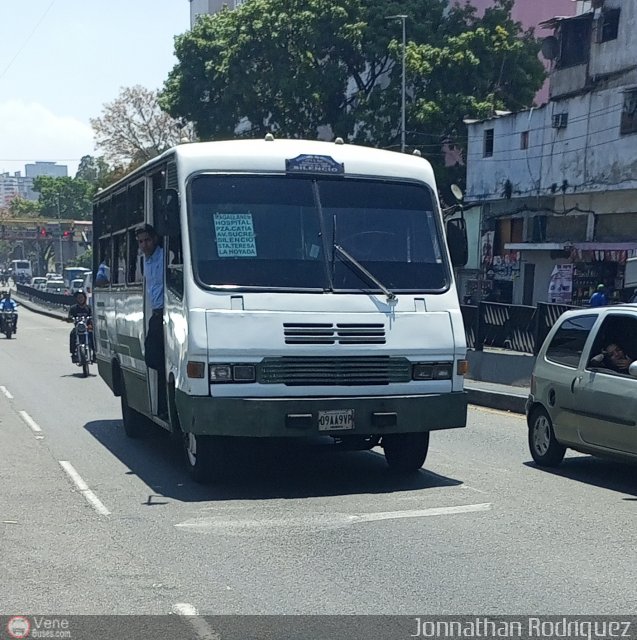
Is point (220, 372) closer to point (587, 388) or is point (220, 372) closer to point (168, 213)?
point (168, 213)

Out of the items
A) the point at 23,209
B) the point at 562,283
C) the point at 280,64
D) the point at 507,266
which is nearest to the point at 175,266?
the point at 562,283

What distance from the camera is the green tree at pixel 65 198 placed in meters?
150

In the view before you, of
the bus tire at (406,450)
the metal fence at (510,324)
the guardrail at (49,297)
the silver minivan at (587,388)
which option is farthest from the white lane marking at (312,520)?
the guardrail at (49,297)

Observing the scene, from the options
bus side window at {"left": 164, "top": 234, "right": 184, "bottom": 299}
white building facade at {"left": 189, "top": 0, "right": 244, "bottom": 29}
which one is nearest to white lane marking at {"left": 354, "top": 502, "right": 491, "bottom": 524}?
bus side window at {"left": 164, "top": 234, "right": 184, "bottom": 299}

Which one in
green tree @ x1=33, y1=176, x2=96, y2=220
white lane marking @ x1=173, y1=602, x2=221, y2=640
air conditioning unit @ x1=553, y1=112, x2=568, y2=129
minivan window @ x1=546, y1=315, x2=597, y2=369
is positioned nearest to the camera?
white lane marking @ x1=173, y1=602, x2=221, y2=640

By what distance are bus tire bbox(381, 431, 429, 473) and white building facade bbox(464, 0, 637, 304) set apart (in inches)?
987

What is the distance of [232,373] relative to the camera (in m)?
9.47

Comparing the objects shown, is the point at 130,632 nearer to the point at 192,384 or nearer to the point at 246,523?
the point at 246,523

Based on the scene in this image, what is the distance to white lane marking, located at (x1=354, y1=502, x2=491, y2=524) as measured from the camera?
8688mm

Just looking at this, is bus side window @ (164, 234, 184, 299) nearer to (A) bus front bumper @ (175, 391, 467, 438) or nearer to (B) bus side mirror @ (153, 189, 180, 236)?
(B) bus side mirror @ (153, 189, 180, 236)

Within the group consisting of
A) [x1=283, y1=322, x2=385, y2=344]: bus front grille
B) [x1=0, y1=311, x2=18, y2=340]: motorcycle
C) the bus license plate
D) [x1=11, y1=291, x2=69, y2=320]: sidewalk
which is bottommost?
[x1=11, y1=291, x2=69, y2=320]: sidewalk

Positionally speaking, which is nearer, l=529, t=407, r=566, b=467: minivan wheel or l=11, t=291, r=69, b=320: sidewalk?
l=529, t=407, r=566, b=467: minivan wheel

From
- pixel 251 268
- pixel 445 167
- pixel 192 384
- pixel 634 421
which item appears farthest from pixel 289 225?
pixel 445 167

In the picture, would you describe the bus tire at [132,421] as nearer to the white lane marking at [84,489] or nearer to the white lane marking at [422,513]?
the white lane marking at [84,489]
